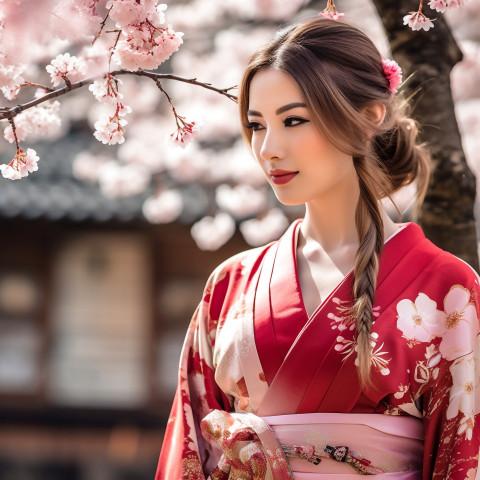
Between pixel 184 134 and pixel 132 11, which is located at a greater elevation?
pixel 132 11

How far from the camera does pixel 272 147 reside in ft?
8.00

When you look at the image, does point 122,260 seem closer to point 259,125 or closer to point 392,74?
point 259,125

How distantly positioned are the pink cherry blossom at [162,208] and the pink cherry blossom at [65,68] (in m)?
4.59

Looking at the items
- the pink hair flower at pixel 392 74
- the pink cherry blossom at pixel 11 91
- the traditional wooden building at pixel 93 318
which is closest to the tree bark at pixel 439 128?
the pink hair flower at pixel 392 74

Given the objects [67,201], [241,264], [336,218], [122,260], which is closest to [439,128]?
[336,218]

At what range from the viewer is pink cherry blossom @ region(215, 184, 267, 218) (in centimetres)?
771

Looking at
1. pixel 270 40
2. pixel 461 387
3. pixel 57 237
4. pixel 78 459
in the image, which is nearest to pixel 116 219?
pixel 57 237

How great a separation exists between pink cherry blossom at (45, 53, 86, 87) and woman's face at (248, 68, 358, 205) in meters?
0.63

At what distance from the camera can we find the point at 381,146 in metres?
2.72

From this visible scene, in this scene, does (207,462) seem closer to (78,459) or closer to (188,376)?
(188,376)

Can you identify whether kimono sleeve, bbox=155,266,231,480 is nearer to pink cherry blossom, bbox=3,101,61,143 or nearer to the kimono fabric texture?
the kimono fabric texture

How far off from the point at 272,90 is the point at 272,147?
0.19 m

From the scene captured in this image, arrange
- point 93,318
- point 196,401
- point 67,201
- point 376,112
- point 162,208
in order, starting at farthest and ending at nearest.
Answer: point 93,318 → point 67,201 → point 162,208 → point 196,401 → point 376,112

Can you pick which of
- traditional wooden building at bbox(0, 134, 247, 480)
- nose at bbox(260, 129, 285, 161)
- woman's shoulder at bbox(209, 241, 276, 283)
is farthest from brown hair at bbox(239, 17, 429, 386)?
traditional wooden building at bbox(0, 134, 247, 480)
